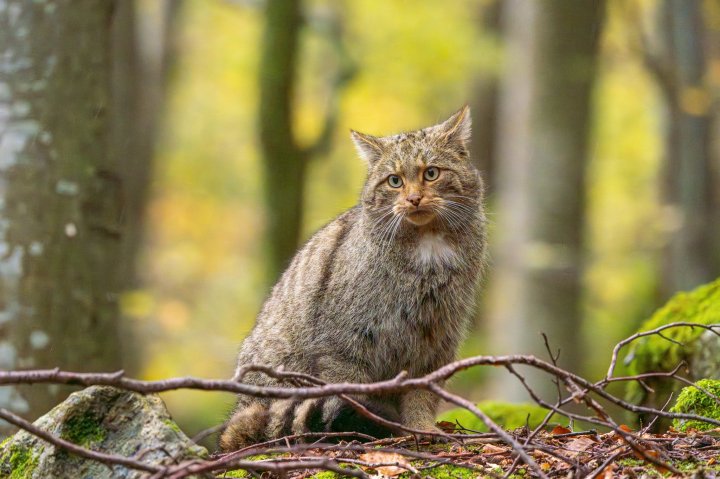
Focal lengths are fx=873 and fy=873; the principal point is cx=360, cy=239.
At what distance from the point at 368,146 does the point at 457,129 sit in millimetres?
556

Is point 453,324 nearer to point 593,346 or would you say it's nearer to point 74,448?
point 74,448

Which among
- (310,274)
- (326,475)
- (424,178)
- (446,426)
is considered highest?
(424,178)

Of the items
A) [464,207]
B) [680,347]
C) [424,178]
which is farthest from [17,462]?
[680,347]

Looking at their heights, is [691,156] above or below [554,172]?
above

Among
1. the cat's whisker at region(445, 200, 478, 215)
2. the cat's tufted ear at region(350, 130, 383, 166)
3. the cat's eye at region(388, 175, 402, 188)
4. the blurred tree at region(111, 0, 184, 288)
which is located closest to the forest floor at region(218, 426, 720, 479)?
the cat's whisker at region(445, 200, 478, 215)

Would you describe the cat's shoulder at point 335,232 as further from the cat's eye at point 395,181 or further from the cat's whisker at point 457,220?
the cat's whisker at point 457,220

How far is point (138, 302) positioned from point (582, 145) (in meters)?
5.64

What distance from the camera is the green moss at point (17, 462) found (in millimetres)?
3375

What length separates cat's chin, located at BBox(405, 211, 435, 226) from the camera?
4.89 meters

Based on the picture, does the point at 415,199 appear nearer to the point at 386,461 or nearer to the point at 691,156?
the point at 386,461

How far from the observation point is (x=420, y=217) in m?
4.90

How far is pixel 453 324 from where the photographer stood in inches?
197

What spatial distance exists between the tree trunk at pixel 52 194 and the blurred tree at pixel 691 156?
787 centimetres

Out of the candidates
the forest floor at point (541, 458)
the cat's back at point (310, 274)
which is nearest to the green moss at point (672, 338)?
the forest floor at point (541, 458)
